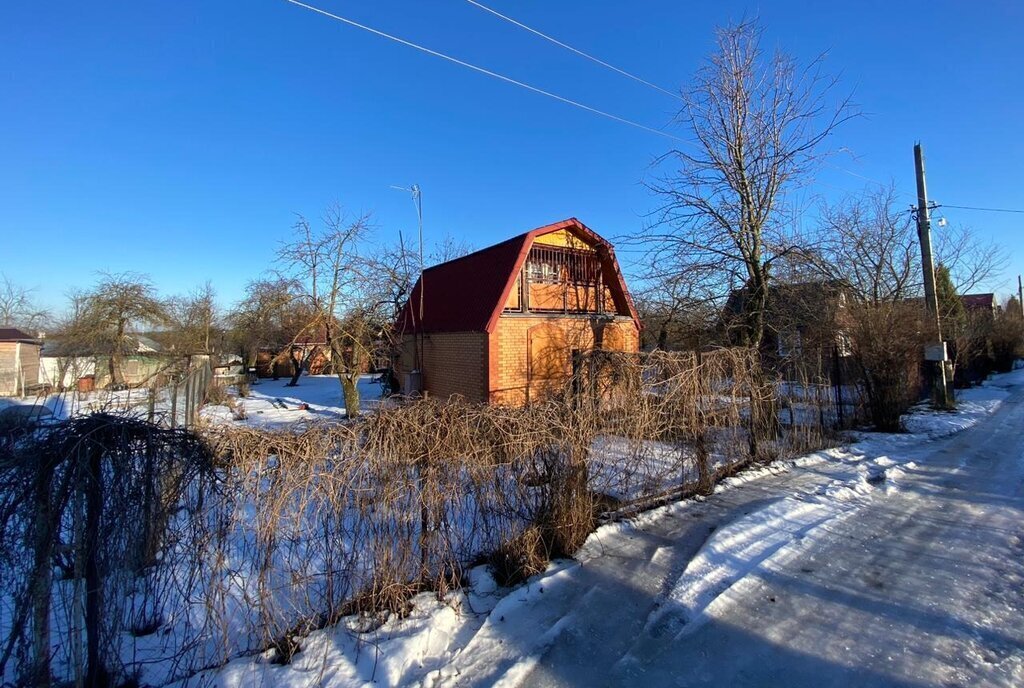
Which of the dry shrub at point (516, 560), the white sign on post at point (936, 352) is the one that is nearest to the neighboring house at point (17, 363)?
the dry shrub at point (516, 560)

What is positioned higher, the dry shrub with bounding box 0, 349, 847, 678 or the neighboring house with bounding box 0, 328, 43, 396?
the neighboring house with bounding box 0, 328, 43, 396

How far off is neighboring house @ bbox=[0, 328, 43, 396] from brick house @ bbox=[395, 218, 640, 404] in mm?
23833

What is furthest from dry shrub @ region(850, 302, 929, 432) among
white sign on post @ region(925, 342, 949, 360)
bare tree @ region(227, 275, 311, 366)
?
bare tree @ region(227, 275, 311, 366)

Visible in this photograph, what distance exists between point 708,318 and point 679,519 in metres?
7.21

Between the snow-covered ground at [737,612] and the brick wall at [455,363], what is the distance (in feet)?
25.7

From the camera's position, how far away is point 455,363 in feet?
48.3

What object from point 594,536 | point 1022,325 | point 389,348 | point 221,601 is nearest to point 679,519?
point 594,536

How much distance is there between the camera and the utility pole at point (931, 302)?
14.0 m

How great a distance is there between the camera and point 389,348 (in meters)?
17.9

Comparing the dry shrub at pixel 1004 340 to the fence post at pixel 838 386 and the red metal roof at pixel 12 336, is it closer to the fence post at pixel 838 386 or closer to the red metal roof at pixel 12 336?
the fence post at pixel 838 386

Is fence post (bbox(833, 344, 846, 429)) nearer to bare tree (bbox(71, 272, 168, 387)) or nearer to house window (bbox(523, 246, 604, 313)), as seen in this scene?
house window (bbox(523, 246, 604, 313))

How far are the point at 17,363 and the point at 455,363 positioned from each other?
3224cm

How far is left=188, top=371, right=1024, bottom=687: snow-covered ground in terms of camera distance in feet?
10.3

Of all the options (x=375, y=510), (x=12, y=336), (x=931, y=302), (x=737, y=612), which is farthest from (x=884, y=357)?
(x=12, y=336)
